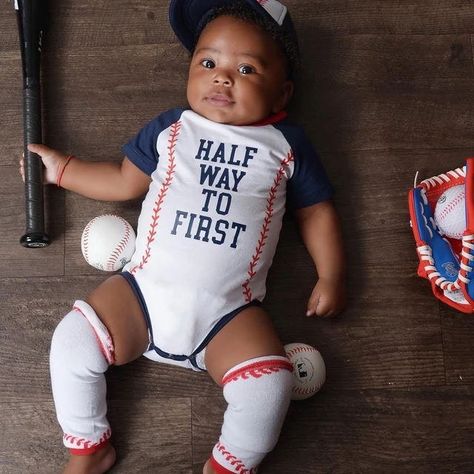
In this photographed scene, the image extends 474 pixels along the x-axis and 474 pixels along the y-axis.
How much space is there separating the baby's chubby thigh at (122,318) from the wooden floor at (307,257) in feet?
0.31

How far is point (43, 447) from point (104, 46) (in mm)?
778

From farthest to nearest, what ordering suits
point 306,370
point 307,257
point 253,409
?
point 307,257, point 306,370, point 253,409

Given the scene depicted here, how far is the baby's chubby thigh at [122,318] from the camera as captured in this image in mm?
1021

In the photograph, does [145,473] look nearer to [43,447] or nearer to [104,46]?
[43,447]

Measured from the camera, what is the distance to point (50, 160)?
114 cm

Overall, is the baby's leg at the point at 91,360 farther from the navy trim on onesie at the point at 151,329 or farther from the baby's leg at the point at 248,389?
the baby's leg at the point at 248,389

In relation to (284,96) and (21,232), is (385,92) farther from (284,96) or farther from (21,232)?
(21,232)

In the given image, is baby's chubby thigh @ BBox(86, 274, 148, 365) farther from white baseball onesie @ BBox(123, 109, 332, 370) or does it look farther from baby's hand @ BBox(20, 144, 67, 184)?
baby's hand @ BBox(20, 144, 67, 184)

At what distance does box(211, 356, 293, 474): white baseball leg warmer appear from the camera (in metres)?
0.97

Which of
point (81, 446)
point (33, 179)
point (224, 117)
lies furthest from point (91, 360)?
point (224, 117)

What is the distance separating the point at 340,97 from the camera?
4.08ft

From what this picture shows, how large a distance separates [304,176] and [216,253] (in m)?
0.22

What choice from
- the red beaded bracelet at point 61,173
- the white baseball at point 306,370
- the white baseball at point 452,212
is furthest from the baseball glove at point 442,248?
the red beaded bracelet at point 61,173

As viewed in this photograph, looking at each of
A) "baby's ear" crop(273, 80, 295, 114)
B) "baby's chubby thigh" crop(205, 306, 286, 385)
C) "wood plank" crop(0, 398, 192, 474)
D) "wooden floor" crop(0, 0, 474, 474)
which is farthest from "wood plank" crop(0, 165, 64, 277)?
"baby's ear" crop(273, 80, 295, 114)
